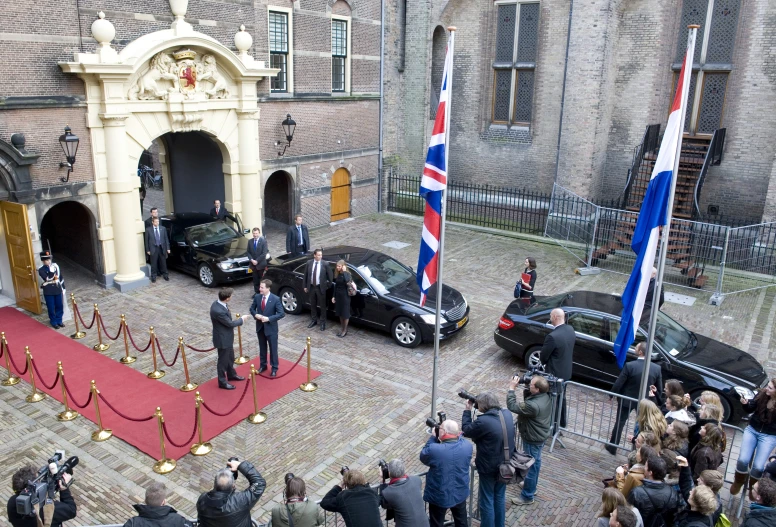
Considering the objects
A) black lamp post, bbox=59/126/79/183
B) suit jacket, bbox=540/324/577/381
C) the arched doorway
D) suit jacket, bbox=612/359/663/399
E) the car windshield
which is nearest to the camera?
suit jacket, bbox=612/359/663/399

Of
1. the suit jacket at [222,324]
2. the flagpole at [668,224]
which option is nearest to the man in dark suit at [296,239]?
the suit jacket at [222,324]

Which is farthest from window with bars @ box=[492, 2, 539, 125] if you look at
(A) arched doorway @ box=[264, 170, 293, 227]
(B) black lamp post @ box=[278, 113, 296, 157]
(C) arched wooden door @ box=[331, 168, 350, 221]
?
(A) arched doorway @ box=[264, 170, 293, 227]

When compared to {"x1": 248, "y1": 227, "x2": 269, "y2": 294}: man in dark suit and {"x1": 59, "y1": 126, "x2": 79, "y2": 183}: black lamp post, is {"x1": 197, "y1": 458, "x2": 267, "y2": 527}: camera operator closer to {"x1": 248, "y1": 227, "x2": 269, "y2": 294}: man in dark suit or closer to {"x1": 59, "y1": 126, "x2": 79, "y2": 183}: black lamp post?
{"x1": 248, "y1": 227, "x2": 269, "y2": 294}: man in dark suit

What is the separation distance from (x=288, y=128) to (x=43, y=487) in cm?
1488

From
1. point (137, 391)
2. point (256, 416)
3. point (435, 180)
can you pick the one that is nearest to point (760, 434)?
point (435, 180)

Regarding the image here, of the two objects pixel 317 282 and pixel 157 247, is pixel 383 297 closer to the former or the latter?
pixel 317 282

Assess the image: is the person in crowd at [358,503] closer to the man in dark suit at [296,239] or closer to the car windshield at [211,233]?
the man in dark suit at [296,239]

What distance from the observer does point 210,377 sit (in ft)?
34.4

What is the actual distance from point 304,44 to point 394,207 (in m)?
7.27

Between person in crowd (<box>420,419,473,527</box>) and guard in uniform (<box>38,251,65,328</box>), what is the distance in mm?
9501

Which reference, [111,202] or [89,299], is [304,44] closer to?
[111,202]

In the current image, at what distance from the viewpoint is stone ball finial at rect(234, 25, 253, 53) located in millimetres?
16547

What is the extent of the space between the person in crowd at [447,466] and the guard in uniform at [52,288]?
9501 mm

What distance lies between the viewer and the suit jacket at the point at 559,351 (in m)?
8.36
